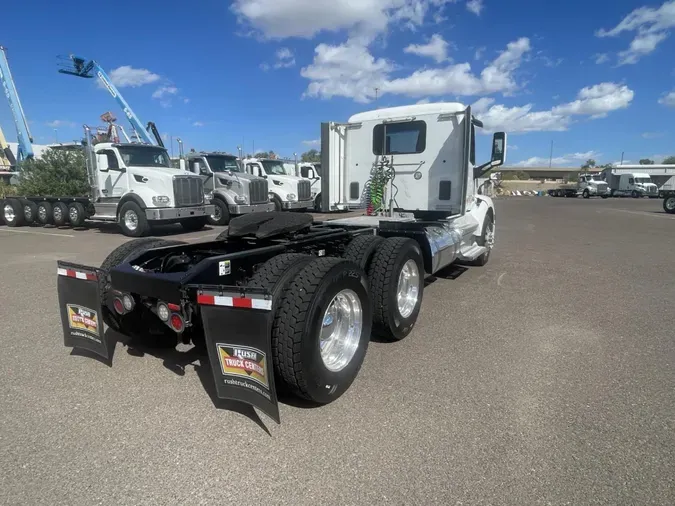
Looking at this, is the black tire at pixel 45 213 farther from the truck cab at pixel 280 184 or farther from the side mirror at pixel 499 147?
the side mirror at pixel 499 147

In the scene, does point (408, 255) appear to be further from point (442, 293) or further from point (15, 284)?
point (15, 284)

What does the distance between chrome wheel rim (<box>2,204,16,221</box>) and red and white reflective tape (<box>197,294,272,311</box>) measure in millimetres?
17364

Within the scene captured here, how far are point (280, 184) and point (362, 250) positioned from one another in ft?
50.6

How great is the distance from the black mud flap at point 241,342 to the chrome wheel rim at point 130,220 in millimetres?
11413

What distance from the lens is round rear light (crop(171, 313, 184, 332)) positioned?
3014 mm

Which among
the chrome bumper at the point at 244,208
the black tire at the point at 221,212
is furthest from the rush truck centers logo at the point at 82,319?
the black tire at the point at 221,212

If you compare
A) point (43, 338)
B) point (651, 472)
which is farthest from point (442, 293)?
point (43, 338)

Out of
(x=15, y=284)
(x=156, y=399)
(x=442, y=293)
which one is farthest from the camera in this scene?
(x=15, y=284)

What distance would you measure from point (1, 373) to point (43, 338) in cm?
80

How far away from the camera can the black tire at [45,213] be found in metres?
15.4

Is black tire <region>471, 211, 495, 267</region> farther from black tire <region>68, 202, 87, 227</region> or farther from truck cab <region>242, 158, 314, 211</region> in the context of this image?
black tire <region>68, 202, 87, 227</region>

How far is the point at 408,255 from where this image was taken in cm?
460

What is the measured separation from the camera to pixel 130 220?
42.8 ft

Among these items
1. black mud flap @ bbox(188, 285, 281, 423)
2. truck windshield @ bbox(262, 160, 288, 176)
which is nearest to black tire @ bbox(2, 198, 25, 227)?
truck windshield @ bbox(262, 160, 288, 176)
